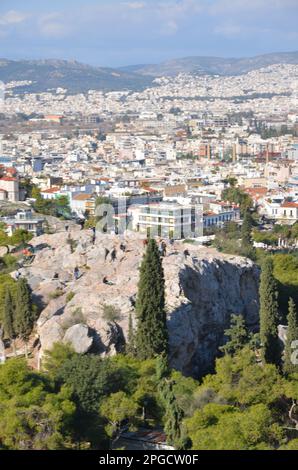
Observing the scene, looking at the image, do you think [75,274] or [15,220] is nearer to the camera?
[75,274]

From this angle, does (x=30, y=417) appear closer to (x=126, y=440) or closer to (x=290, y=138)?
(x=126, y=440)

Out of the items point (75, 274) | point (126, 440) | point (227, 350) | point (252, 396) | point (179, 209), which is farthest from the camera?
point (179, 209)

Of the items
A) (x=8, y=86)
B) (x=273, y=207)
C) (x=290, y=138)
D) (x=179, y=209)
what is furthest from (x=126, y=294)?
(x=8, y=86)

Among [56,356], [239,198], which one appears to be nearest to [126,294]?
[56,356]

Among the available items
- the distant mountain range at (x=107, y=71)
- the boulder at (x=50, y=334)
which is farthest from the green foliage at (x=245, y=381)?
the distant mountain range at (x=107, y=71)

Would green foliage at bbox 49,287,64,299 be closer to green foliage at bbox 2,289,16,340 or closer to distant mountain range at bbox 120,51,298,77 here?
green foliage at bbox 2,289,16,340

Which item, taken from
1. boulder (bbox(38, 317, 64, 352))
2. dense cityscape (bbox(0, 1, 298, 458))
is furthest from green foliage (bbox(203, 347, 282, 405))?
boulder (bbox(38, 317, 64, 352))

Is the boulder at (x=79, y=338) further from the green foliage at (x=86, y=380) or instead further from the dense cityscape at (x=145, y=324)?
→ the green foliage at (x=86, y=380)
